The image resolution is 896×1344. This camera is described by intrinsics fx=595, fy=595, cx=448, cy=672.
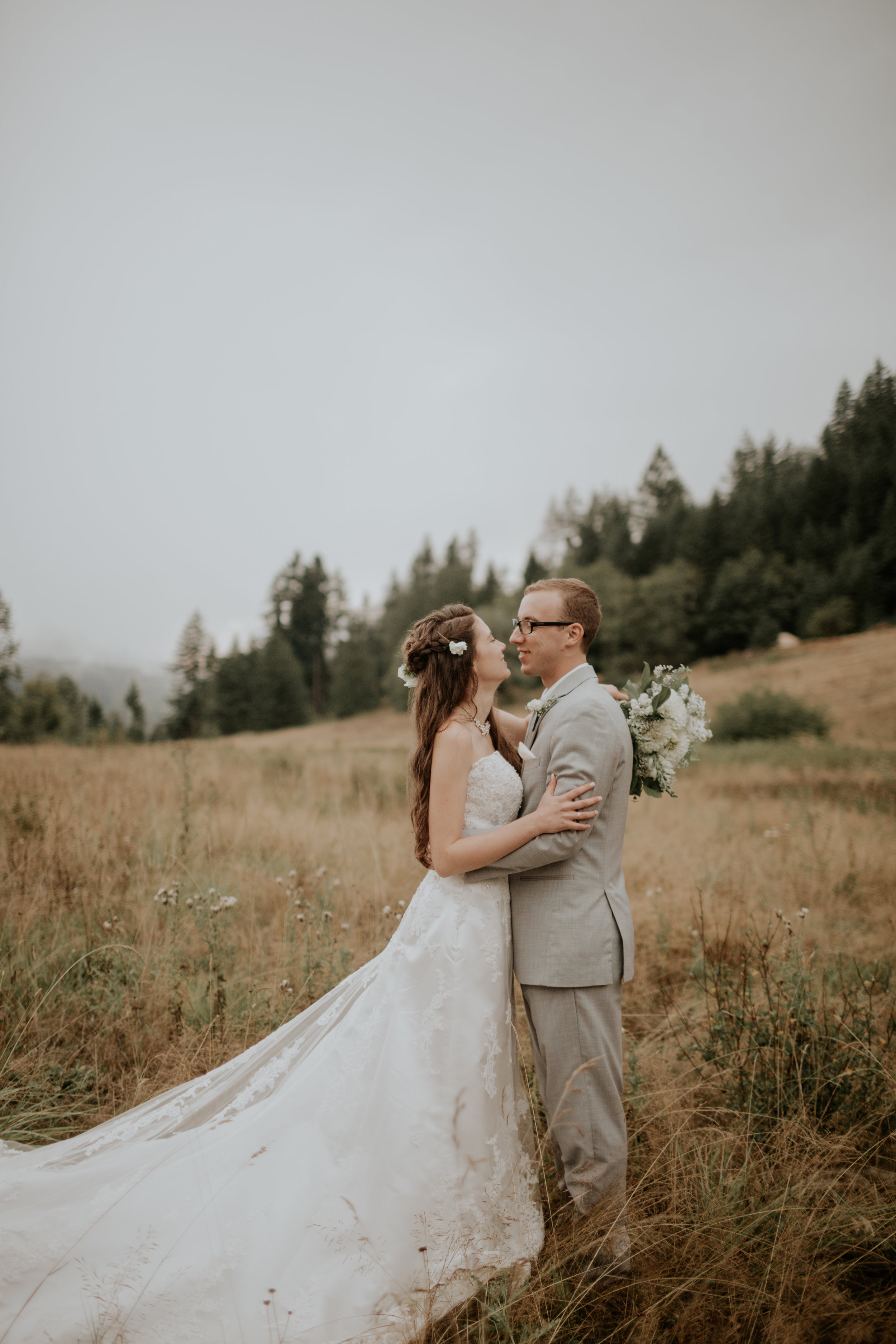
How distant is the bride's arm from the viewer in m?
2.29

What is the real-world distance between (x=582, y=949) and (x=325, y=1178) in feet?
4.19

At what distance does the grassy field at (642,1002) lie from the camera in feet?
7.26

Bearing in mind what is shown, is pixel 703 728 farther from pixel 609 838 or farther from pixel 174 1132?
pixel 174 1132

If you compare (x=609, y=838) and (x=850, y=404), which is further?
(x=850, y=404)

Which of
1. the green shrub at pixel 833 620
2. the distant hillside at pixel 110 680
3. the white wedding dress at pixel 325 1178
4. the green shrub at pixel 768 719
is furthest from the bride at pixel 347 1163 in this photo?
the green shrub at pixel 833 620

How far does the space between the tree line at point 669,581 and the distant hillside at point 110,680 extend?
203cm

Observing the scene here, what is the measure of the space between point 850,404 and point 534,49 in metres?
35.0

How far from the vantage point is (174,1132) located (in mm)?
2541

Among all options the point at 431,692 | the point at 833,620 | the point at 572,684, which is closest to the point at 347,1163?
the point at 431,692

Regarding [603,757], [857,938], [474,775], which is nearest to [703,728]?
[603,757]

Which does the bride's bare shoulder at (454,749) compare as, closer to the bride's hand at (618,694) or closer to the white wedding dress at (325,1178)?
the white wedding dress at (325,1178)

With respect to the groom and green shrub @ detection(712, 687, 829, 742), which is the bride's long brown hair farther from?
green shrub @ detection(712, 687, 829, 742)

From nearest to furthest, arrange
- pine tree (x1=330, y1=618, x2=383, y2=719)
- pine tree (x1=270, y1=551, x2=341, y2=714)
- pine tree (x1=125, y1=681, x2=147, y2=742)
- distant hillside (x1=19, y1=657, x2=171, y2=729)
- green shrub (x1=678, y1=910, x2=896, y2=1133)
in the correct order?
green shrub (x1=678, y1=910, x2=896, y2=1133)
distant hillside (x1=19, y1=657, x2=171, y2=729)
pine tree (x1=125, y1=681, x2=147, y2=742)
pine tree (x1=330, y1=618, x2=383, y2=719)
pine tree (x1=270, y1=551, x2=341, y2=714)


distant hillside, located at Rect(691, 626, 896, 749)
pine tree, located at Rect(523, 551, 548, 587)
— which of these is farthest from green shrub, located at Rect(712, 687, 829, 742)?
pine tree, located at Rect(523, 551, 548, 587)
